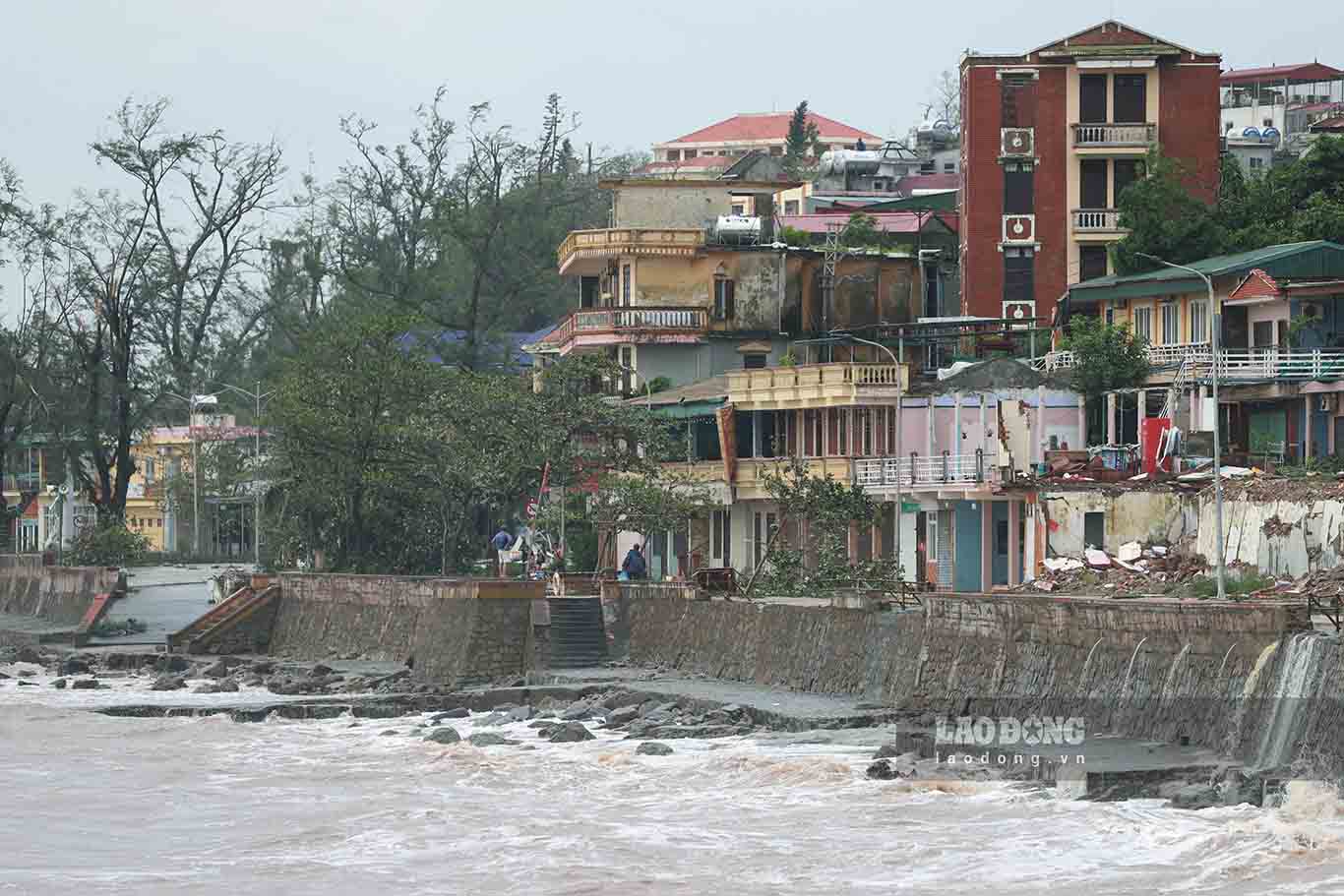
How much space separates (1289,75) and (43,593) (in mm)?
79659

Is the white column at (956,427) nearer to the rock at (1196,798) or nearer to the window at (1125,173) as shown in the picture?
the window at (1125,173)

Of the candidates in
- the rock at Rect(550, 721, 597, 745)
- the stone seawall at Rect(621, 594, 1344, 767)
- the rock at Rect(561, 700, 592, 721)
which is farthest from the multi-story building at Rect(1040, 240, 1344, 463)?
the rock at Rect(550, 721, 597, 745)

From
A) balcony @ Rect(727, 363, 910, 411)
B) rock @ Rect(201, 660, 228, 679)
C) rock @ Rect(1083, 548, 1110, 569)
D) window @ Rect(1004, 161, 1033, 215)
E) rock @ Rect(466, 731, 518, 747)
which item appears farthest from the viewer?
window @ Rect(1004, 161, 1033, 215)

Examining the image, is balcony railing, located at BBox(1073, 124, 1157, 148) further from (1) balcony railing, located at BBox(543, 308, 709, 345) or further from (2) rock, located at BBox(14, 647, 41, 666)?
(2) rock, located at BBox(14, 647, 41, 666)

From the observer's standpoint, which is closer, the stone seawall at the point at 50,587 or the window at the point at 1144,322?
the window at the point at 1144,322

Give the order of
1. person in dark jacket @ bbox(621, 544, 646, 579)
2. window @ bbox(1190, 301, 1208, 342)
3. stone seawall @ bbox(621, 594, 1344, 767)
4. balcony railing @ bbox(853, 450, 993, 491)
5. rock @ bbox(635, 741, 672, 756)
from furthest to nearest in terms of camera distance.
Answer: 1. person in dark jacket @ bbox(621, 544, 646, 579)
2. window @ bbox(1190, 301, 1208, 342)
3. balcony railing @ bbox(853, 450, 993, 491)
4. rock @ bbox(635, 741, 672, 756)
5. stone seawall @ bbox(621, 594, 1344, 767)

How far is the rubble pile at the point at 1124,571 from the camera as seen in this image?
43594 millimetres

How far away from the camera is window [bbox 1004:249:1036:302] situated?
227ft

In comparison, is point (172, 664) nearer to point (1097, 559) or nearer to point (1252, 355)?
point (1097, 559)

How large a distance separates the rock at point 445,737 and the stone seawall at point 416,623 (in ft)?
24.5

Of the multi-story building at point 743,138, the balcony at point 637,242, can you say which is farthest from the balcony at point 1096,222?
the multi-story building at point 743,138

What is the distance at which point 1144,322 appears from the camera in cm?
6031

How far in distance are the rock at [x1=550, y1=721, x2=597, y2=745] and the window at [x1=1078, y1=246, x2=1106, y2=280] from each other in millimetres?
32402

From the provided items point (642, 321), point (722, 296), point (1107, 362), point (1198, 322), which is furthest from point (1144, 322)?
point (642, 321)
